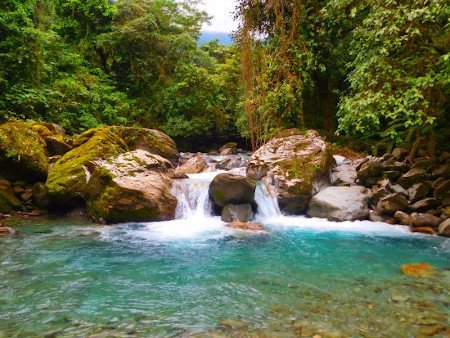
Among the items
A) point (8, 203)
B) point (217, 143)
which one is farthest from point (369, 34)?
point (217, 143)

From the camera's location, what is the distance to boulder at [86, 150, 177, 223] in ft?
28.0

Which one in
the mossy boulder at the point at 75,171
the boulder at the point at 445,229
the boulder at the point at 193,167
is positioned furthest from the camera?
the boulder at the point at 193,167

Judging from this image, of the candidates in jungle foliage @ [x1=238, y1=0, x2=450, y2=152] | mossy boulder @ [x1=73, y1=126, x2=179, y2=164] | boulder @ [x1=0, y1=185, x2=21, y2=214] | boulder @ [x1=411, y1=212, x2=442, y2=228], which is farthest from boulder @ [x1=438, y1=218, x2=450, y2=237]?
boulder @ [x1=0, y1=185, x2=21, y2=214]

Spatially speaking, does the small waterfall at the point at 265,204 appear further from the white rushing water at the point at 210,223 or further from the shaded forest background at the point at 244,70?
the shaded forest background at the point at 244,70

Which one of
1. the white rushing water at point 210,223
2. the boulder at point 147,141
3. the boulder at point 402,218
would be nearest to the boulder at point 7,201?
the white rushing water at point 210,223

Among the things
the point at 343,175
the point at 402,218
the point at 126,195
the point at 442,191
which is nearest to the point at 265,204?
the point at 343,175

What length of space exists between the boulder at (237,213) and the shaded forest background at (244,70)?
10.0ft

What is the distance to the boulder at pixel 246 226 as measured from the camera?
8.20 m

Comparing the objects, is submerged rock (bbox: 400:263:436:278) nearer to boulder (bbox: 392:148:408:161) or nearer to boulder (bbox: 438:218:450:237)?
boulder (bbox: 438:218:450:237)

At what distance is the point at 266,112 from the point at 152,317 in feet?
30.9

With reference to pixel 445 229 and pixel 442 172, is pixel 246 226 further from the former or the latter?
pixel 442 172

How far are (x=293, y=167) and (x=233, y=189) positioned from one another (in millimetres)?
2006

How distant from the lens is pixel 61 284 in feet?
16.1

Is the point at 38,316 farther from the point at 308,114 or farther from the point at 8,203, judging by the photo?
the point at 308,114
